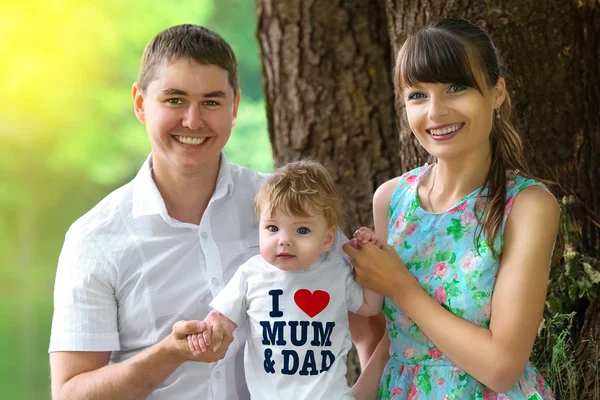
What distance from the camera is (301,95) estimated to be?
3.53 meters

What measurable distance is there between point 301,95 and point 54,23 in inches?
215

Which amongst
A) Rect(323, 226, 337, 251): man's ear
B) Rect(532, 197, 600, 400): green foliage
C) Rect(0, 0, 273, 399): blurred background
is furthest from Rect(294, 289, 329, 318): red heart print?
Rect(0, 0, 273, 399): blurred background

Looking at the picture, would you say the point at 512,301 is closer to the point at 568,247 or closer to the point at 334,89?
the point at 568,247

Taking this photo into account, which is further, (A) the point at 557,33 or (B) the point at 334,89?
(B) the point at 334,89

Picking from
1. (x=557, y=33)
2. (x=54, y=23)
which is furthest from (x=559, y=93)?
(x=54, y=23)

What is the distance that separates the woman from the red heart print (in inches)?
5.3

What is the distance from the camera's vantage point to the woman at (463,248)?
1.98 metres

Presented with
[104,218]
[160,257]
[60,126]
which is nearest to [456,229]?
[160,257]

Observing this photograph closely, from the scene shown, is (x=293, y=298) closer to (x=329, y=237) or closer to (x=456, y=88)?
(x=329, y=237)

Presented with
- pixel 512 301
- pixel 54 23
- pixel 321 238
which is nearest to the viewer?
pixel 512 301

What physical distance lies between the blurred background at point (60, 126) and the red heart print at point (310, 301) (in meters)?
6.07

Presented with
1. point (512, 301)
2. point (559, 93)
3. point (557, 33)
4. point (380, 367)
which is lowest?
point (380, 367)

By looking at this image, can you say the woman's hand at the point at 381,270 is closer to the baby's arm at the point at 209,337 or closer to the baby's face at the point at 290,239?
the baby's face at the point at 290,239

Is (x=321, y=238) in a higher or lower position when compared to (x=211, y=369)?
higher
